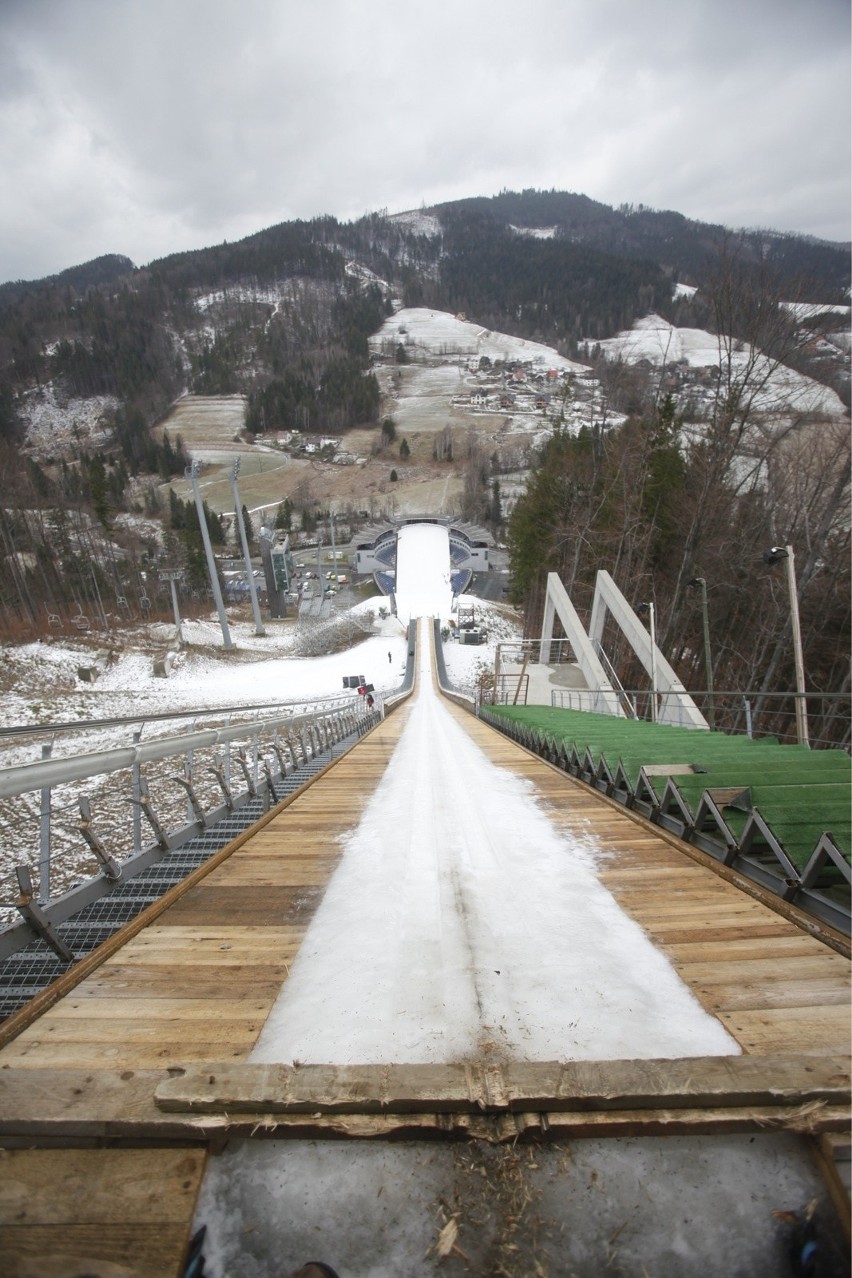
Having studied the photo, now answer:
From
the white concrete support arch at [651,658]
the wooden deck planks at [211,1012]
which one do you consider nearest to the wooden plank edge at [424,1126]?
the wooden deck planks at [211,1012]

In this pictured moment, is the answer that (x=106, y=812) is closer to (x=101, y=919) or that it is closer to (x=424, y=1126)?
(x=101, y=919)

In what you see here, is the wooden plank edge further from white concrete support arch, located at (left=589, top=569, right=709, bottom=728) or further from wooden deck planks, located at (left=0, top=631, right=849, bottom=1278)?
white concrete support arch, located at (left=589, top=569, right=709, bottom=728)

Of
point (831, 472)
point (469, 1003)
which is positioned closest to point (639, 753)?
point (469, 1003)

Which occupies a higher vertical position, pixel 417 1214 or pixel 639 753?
pixel 417 1214

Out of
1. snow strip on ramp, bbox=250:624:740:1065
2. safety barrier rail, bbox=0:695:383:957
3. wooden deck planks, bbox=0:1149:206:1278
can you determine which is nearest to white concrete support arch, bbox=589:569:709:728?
safety barrier rail, bbox=0:695:383:957

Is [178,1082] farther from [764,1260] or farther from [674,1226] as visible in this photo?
[764,1260]

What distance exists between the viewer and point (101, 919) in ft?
10.2

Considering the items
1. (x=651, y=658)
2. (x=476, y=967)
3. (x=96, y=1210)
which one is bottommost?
(x=651, y=658)

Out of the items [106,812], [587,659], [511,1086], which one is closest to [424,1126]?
[511,1086]

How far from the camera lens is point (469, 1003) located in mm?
2057

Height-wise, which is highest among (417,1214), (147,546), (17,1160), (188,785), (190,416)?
(190,416)

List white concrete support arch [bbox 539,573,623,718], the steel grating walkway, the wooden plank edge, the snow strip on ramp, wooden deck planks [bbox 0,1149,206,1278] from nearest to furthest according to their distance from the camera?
wooden deck planks [bbox 0,1149,206,1278] < the wooden plank edge < the snow strip on ramp < the steel grating walkway < white concrete support arch [bbox 539,573,623,718]

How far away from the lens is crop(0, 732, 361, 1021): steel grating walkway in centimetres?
256

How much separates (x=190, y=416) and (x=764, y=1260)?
17652 cm
